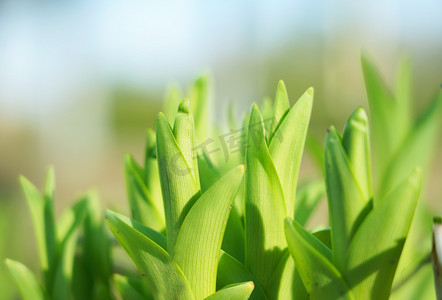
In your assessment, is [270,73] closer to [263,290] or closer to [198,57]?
[198,57]

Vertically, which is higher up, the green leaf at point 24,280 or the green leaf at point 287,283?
the green leaf at point 287,283

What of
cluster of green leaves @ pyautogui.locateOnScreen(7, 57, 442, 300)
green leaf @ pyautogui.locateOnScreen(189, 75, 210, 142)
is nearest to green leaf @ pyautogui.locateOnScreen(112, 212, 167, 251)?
cluster of green leaves @ pyautogui.locateOnScreen(7, 57, 442, 300)

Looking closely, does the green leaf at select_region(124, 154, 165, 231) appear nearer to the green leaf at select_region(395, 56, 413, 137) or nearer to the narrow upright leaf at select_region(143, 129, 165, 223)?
the narrow upright leaf at select_region(143, 129, 165, 223)

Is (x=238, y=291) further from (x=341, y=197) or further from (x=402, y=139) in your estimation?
(x=402, y=139)

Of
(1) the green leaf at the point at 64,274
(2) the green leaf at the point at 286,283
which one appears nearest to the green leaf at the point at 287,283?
(2) the green leaf at the point at 286,283

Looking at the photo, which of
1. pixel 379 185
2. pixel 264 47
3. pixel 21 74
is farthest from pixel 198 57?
pixel 379 185

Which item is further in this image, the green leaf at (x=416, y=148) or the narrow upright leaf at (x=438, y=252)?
the green leaf at (x=416, y=148)

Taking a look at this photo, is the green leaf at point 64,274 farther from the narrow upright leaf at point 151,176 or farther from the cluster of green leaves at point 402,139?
the cluster of green leaves at point 402,139
